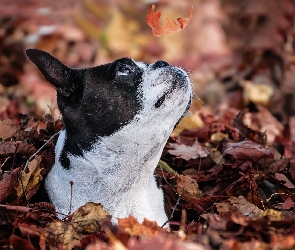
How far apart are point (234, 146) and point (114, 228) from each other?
4.24 feet

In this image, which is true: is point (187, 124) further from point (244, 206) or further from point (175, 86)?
point (175, 86)

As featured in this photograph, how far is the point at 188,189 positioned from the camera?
10.8ft

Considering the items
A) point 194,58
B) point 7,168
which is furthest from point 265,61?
point 7,168

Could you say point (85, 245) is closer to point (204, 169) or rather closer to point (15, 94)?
point (204, 169)

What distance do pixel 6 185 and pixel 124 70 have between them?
76 cm

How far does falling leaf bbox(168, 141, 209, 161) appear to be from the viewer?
11.9 ft

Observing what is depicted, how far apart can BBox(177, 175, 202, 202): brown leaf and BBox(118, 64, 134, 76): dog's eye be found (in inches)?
27.1

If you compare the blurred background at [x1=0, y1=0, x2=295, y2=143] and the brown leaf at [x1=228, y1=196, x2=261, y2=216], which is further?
the blurred background at [x1=0, y1=0, x2=295, y2=143]

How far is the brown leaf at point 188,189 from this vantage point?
3275 millimetres

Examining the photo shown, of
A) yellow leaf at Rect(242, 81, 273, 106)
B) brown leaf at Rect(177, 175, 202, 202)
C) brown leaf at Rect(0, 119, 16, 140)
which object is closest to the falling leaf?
brown leaf at Rect(177, 175, 202, 202)

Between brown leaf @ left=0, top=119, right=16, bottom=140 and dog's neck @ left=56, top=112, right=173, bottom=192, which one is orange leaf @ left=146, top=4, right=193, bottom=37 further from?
brown leaf @ left=0, top=119, right=16, bottom=140

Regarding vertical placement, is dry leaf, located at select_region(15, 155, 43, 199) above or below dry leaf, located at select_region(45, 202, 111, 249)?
above

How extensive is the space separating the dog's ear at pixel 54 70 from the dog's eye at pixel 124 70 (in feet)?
0.74

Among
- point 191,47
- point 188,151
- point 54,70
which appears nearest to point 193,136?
point 188,151
